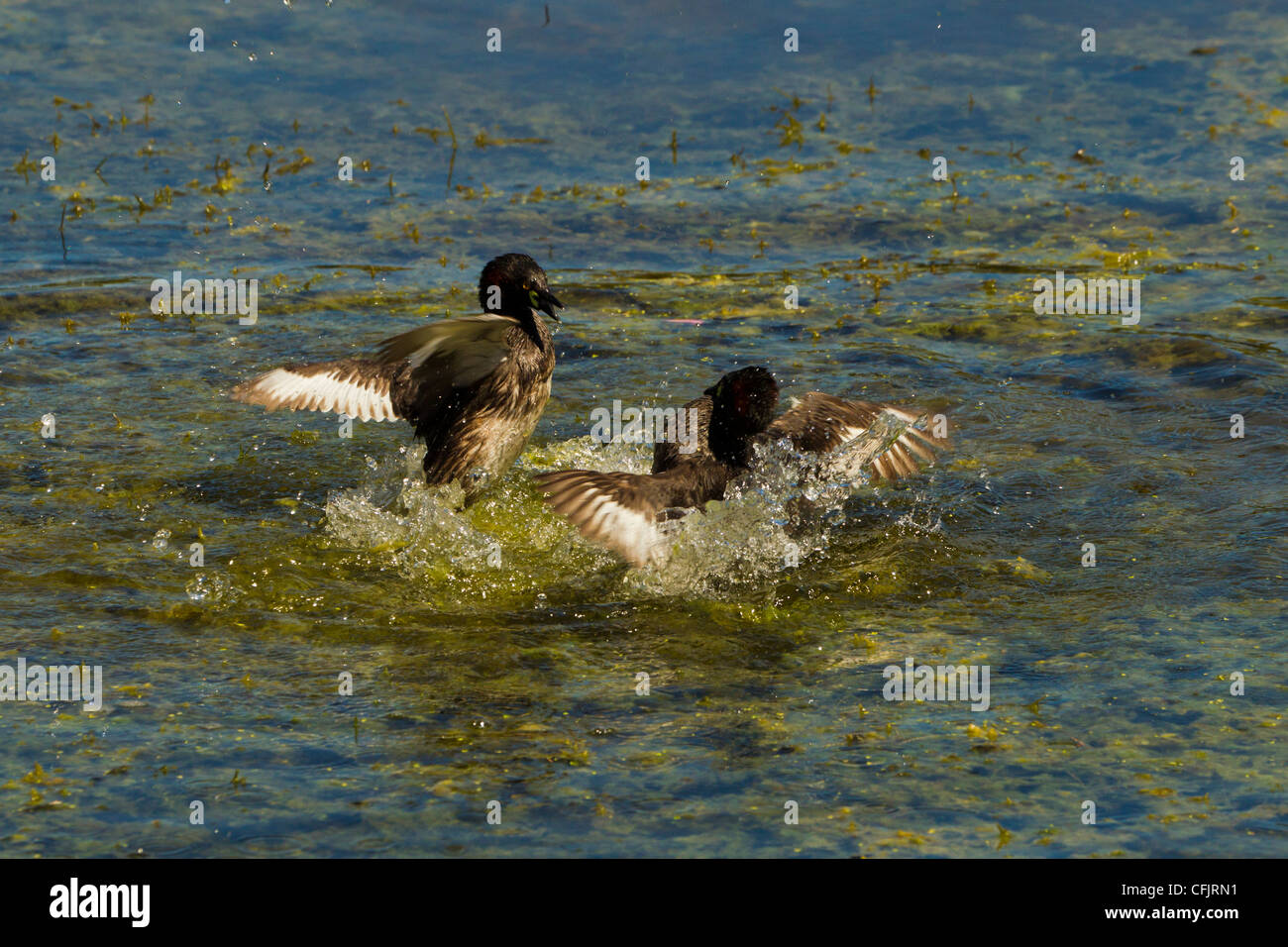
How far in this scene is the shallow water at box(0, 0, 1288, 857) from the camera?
5047 millimetres

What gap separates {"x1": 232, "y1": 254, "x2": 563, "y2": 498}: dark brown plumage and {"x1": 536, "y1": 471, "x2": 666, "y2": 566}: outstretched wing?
1183 millimetres

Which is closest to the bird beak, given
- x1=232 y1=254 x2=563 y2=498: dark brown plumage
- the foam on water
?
x1=232 y1=254 x2=563 y2=498: dark brown plumage

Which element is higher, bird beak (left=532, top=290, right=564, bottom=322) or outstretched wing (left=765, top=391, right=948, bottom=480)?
bird beak (left=532, top=290, right=564, bottom=322)

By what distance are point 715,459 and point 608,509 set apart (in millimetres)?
956

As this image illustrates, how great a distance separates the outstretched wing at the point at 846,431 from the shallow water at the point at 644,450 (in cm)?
24

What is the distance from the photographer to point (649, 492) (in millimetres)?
6629

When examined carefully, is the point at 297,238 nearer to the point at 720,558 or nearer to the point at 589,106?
the point at 589,106

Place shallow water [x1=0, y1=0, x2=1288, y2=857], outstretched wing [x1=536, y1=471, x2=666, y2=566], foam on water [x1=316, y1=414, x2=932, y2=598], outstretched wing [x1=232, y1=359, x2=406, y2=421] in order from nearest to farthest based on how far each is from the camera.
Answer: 1. shallow water [x1=0, y1=0, x2=1288, y2=857]
2. outstretched wing [x1=536, y1=471, x2=666, y2=566]
3. foam on water [x1=316, y1=414, x2=932, y2=598]
4. outstretched wing [x1=232, y1=359, x2=406, y2=421]

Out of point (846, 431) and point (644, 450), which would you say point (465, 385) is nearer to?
point (644, 450)

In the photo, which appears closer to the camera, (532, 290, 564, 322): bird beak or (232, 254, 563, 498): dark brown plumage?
(232, 254, 563, 498): dark brown plumage

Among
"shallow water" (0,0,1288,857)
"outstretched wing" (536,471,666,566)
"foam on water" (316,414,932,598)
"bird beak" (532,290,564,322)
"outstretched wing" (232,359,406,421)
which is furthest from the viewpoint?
"bird beak" (532,290,564,322)

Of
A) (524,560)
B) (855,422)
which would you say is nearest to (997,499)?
(855,422)

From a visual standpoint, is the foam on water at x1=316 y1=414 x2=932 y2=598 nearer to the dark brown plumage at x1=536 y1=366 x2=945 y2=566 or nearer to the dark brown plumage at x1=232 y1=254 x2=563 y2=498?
the dark brown plumage at x1=536 y1=366 x2=945 y2=566
